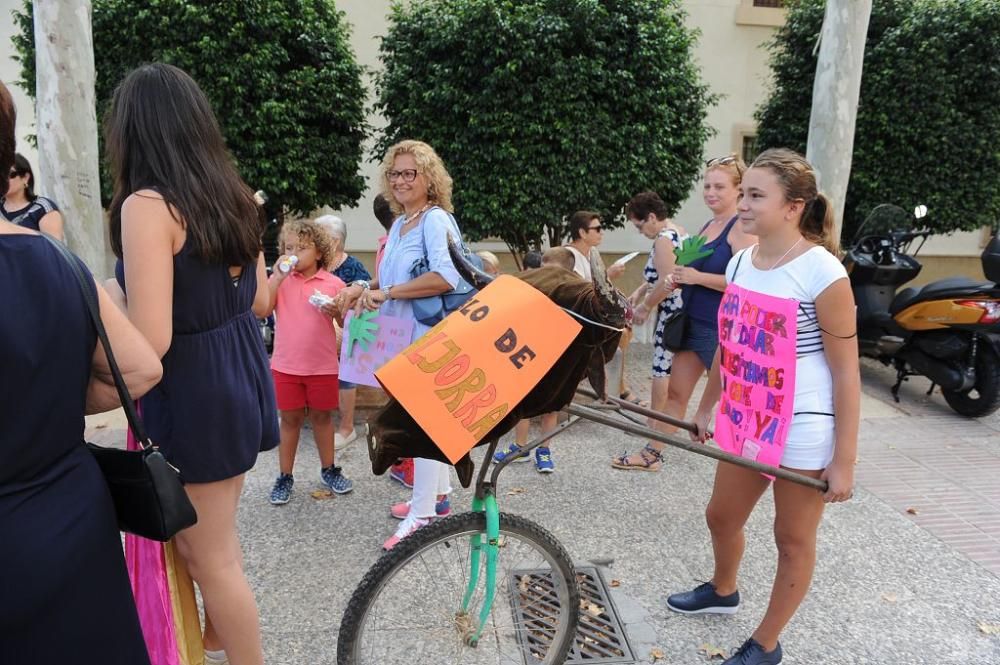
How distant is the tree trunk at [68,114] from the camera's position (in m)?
5.16

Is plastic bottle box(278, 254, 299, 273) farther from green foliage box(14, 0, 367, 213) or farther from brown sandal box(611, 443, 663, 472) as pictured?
green foliage box(14, 0, 367, 213)

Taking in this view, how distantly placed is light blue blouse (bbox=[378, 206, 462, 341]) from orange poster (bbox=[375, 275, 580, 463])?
1.42 meters

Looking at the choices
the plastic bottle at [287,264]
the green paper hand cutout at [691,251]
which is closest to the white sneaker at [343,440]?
the plastic bottle at [287,264]

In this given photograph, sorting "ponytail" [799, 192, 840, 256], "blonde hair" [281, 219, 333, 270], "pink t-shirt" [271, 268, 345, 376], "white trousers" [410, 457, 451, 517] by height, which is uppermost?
"ponytail" [799, 192, 840, 256]

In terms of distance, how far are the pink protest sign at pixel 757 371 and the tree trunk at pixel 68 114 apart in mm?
5149

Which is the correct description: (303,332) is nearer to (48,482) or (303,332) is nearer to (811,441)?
(48,482)

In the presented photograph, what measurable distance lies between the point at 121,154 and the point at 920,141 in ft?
28.9

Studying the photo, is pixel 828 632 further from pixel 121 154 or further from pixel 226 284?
pixel 121 154

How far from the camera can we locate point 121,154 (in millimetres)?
1877

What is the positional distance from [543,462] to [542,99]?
3.72m

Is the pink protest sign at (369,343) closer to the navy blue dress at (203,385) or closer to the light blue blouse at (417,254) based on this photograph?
the light blue blouse at (417,254)

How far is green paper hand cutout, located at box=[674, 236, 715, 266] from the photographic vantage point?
4.04 meters

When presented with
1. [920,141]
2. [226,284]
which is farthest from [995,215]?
[226,284]

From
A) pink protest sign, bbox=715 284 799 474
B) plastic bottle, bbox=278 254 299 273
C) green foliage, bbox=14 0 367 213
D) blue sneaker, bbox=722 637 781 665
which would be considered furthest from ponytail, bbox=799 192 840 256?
green foliage, bbox=14 0 367 213
